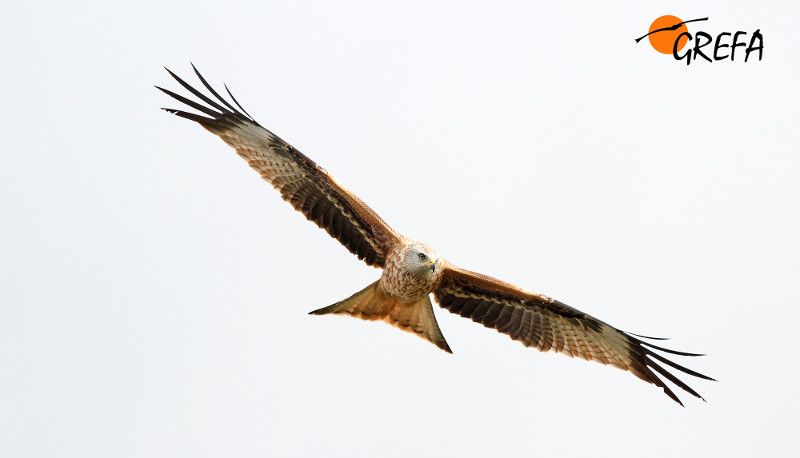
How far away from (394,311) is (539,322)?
1520mm

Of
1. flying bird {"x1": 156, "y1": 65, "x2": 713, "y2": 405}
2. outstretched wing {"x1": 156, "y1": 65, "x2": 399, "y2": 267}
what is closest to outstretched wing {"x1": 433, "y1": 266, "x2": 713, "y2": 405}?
flying bird {"x1": 156, "y1": 65, "x2": 713, "y2": 405}

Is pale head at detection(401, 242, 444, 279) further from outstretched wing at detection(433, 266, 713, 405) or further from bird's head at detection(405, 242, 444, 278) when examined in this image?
outstretched wing at detection(433, 266, 713, 405)

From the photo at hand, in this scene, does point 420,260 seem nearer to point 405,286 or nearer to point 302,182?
point 405,286

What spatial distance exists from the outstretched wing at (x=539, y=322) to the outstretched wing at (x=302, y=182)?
847mm

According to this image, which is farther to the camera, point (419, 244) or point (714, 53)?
point (714, 53)

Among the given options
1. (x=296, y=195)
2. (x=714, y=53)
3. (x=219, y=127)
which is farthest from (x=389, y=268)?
(x=714, y=53)

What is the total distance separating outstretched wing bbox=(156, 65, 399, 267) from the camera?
11.9m

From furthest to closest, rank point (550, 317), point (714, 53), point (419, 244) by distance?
point (714, 53)
point (550, 317)
point (419, 244)

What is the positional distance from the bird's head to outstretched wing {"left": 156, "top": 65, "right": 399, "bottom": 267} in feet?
1.35

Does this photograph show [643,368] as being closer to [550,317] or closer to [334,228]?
[550,317]

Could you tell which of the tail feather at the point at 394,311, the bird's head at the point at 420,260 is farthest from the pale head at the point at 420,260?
→ the tail feather at the point at 394,311

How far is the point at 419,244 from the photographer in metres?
11.6

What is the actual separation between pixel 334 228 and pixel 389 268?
2.75ft

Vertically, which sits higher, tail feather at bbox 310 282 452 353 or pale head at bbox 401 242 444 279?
pale head at bbox 401 242 444 279
